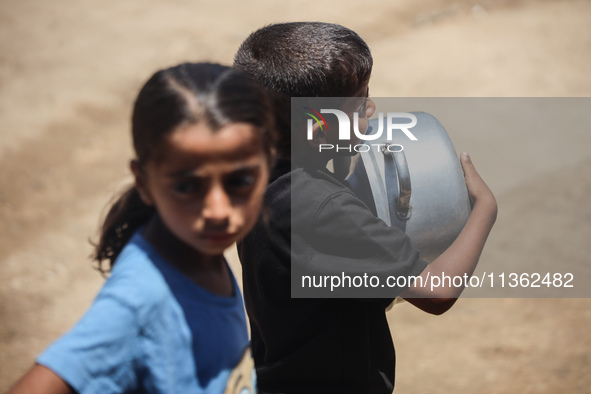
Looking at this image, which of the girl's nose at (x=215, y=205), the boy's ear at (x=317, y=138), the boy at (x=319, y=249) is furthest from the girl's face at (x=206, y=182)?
the boy's ear at (x=317, y=138)

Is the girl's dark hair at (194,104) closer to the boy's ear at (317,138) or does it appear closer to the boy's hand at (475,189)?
the boy's ear at (317,138)

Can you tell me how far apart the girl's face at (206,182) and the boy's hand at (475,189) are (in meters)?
0.88

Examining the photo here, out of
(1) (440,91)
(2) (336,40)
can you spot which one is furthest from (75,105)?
(2) (336,40)

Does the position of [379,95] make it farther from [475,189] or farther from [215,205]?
[215,205]

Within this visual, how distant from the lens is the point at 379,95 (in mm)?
7012

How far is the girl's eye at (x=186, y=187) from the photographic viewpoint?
3.54 ft

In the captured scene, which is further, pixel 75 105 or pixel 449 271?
pixel 75 105

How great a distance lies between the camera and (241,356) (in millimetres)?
1223

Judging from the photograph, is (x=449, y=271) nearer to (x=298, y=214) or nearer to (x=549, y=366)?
(x=298, y=214)

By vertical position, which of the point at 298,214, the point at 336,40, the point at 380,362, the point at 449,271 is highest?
the point at 336,40

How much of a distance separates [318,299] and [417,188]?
0.50 m

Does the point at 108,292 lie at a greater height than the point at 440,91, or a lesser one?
greater

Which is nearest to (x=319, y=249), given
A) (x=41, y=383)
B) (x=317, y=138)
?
(x=317, y=138)

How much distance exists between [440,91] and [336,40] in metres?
5.66
